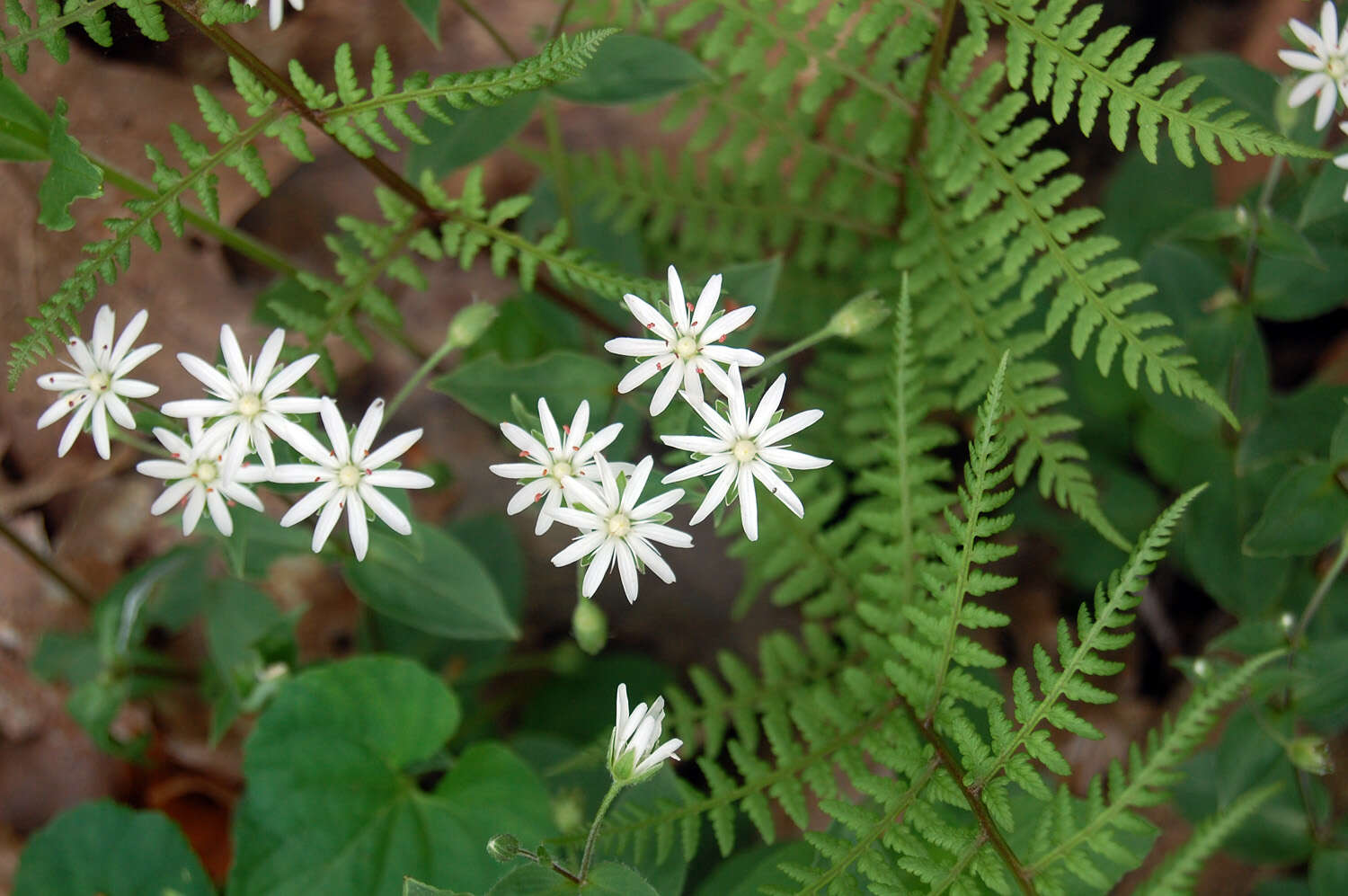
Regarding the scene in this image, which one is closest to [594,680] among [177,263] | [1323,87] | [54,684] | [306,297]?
[306,297]

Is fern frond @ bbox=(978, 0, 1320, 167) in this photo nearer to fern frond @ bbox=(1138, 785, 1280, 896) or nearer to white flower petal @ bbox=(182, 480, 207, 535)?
fern frond @ bbox=(1138, 785, 1280, 896)

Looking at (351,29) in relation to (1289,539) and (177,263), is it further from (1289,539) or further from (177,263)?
(1289,539)

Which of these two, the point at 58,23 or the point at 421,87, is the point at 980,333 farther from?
the point at 58,23

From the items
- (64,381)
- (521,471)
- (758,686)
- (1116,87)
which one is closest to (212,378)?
(64,381)

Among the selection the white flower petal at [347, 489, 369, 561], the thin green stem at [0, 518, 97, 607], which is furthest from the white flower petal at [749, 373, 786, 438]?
the thin green stem at [0, 518, 97, 607]

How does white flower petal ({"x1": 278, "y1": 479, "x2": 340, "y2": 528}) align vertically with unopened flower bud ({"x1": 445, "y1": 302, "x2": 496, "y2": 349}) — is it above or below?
below
